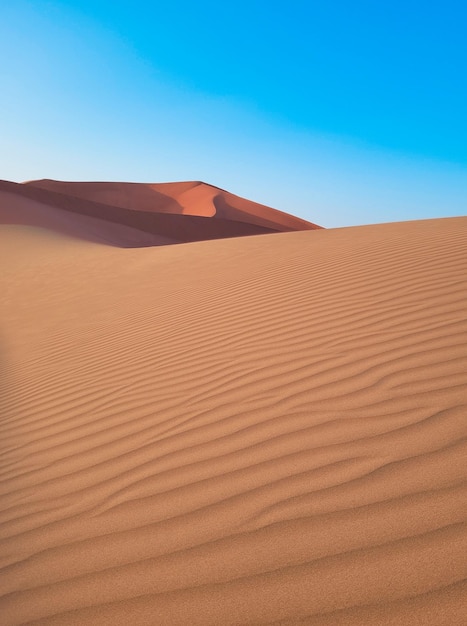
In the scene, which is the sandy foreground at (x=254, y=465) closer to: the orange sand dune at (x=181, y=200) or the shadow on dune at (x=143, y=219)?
the shadow on dune at (x=143, y=219)

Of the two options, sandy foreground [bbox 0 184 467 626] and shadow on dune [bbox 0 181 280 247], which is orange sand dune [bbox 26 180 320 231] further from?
sandy foreground [bbox 0 184 467 626]

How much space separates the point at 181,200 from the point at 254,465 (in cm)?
3988

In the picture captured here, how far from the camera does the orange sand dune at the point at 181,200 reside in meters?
34.8

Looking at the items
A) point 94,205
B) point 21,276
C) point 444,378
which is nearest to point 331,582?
point 444,378

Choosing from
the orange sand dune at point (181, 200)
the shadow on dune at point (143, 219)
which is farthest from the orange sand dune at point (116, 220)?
the orange sand dune at point (181, 200)

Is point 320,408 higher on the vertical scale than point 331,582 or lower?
higher

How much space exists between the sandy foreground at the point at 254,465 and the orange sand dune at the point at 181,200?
2881 centimetres

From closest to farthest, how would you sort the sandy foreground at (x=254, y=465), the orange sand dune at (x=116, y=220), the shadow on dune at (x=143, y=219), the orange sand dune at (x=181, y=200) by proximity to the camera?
the sandy foreground at (x=254, y=465) → the orange sand dune at (x=116, y=220) → the shadow on dune at (x=143, y=219) → the orange sand dune at (x=181, y=200)

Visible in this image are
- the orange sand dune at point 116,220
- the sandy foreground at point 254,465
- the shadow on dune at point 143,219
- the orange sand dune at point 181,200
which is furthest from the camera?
the orange sand dune at point 181,200

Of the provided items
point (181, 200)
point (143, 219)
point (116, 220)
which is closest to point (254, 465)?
point (116, 220)

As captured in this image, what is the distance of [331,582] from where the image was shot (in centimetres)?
139

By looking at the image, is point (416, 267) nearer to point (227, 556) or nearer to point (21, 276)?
point (227, 556)

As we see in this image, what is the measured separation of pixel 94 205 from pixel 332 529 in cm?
2798

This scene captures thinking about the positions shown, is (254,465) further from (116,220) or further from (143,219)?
(143,219)
